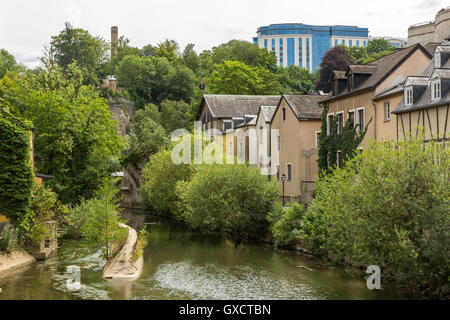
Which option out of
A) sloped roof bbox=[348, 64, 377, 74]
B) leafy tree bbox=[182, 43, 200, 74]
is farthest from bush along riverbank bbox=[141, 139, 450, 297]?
leafy tree bbox=[182, 43, 200, 74]

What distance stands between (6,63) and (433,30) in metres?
65.0

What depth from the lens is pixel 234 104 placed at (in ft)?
188

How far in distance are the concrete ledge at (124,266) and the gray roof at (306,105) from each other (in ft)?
54.6

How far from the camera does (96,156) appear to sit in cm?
3797

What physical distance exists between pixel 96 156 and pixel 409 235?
24608 mm

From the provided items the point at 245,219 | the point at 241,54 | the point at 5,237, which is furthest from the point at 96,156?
the point at 241,54

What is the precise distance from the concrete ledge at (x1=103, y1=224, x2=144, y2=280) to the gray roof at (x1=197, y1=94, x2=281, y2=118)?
102ft

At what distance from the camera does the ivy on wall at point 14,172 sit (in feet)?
78.0

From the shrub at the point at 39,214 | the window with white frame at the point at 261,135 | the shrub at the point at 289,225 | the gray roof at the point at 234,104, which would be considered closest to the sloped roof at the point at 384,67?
the shrub at the point at 289,225

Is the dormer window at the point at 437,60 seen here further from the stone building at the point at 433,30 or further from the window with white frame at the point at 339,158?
the window with white frame at the point at 339,158

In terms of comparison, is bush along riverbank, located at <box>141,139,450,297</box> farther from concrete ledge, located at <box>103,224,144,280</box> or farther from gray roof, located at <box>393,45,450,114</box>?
concrete ledge, located at <box>103,224,144,280</box>

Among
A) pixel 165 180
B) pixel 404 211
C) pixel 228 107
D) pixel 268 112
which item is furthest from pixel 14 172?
pixel 228 107

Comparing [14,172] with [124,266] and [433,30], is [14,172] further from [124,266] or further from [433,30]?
[433,30]
